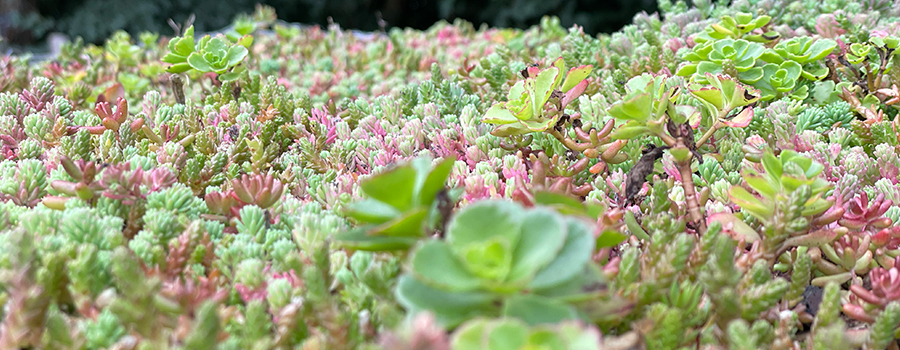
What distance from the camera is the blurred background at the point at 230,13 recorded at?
903 cm

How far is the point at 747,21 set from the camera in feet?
6.32

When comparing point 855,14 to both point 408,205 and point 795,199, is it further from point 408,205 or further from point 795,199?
point 408,205

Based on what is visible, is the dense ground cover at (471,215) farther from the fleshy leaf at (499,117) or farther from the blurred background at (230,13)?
the blurred background at (230,13)

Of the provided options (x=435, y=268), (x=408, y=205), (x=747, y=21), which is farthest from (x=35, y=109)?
(x=747, y=21)

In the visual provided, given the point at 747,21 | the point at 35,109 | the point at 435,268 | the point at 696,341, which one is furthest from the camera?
the point at 747,21

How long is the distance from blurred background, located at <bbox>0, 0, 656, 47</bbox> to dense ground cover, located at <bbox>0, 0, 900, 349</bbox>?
25.3ft

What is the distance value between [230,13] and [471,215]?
10.6m

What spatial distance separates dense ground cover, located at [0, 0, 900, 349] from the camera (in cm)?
70

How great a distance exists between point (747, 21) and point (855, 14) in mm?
848

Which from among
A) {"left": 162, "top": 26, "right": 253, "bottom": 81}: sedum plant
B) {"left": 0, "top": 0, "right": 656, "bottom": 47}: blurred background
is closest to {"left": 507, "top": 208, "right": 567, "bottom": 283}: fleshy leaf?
{"left": 162, "top": 26, "right": 253, "bottom": 81}: sedum plant

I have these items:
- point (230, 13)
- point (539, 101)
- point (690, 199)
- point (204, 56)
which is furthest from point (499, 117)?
point (230, 13)

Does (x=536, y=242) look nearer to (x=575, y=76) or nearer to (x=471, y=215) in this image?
(x=471, y=215)

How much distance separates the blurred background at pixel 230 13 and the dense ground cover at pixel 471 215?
7.70 meters

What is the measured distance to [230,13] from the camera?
33.6ft
